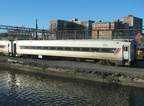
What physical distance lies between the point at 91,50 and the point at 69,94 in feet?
33.7

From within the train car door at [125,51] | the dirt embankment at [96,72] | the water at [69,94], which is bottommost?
the water at [69,94]

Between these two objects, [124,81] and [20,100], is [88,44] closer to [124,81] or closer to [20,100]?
[124,81]

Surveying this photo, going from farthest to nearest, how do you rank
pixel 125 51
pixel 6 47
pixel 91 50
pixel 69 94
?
pixel 6 47 → pixel 91 50 → pixel 125 51 → pixel 69 94

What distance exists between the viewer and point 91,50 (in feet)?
76.6

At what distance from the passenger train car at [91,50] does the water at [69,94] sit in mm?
5850

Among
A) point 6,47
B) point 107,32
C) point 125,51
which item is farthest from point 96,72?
point 107,32

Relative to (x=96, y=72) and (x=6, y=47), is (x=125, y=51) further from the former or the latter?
(x=6, y=47)

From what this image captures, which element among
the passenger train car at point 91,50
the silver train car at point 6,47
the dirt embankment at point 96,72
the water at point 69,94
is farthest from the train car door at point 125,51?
the silver train car at point 6,47

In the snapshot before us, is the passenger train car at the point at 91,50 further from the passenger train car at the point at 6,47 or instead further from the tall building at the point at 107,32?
the tall building at the point at 107,32

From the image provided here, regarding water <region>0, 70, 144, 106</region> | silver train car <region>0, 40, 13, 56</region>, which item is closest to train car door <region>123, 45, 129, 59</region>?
water <region>0, 70, 144, 106</region>

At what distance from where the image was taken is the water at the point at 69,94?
1224 centimetres

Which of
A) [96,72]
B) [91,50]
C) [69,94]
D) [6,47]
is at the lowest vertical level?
[69,94]

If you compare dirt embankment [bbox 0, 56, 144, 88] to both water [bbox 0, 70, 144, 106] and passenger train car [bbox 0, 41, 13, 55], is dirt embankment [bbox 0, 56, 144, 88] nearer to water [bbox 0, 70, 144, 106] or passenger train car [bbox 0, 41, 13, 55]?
water [bbox 0, 70, 144, 106]

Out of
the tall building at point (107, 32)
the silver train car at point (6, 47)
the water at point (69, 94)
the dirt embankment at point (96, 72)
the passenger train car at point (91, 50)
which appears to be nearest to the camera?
the water at point (69, 94)
